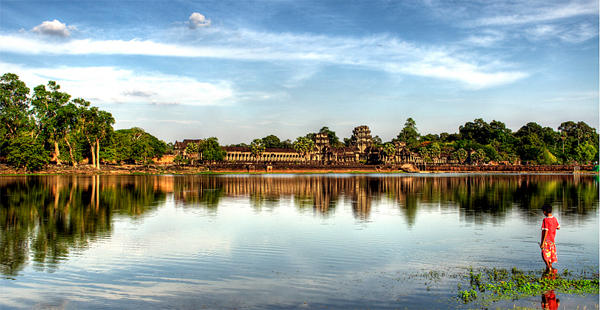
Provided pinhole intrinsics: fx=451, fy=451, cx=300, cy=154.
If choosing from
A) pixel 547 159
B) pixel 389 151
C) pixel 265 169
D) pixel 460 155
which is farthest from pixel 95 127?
pixel 547 159

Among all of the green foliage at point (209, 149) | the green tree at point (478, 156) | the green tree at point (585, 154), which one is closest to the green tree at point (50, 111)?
the green foliage at point (209, 149)

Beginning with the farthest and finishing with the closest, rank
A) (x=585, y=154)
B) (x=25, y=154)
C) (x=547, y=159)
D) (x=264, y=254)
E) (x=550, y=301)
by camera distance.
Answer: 1. (x=585, y=154)
2. (x=547, y=159)
3. (x=25, y=154)
4. (x=264, y=254)
5. (x=550, y=301)

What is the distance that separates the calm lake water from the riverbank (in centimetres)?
6477

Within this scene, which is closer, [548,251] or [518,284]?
[518,284]

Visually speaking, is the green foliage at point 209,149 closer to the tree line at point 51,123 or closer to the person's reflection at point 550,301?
the tree line at point 51,123

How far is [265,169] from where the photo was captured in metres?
117

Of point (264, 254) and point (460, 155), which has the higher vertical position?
point (460, 155)

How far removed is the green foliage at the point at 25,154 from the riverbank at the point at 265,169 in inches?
61.7

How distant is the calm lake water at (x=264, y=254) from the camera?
37.0 feet

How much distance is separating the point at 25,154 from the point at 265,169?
54.2 m

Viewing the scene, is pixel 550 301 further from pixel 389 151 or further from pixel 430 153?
pixel 430 153

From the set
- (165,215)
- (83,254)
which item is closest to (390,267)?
(83,254)

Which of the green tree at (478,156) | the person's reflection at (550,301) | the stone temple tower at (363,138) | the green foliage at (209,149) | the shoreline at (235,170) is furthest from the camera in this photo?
the stone temple tower at (363,138)

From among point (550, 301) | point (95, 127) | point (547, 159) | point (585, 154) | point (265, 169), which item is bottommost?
point (550, 301)
